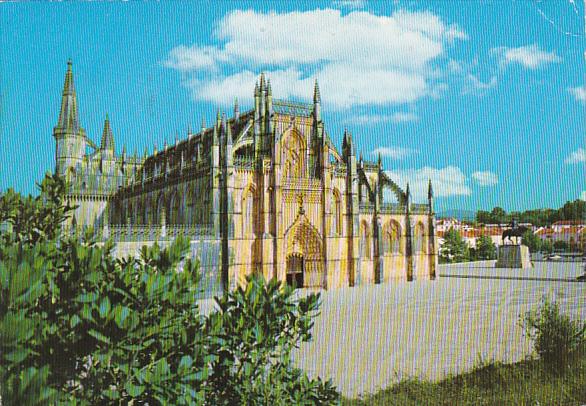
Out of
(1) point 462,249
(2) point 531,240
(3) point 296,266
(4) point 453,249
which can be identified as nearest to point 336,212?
(3) point 296,266

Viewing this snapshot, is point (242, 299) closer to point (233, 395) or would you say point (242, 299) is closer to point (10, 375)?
point (233, 395)

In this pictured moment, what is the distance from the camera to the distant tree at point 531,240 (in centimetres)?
5345

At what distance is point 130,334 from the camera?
16.1 ft

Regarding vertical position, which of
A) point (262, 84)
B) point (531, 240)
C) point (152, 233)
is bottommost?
point (531, 240)

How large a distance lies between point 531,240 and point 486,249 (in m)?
12.9

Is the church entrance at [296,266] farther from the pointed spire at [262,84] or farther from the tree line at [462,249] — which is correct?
the tree line at [462,249]

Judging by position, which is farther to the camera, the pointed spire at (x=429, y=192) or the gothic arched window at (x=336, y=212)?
the pointed spire at (x=429, y=192)

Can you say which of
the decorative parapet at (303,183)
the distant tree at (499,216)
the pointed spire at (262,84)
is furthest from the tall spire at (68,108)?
the distant tree at (499,216)

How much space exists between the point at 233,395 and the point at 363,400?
20.7 ft

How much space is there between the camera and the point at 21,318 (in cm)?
418

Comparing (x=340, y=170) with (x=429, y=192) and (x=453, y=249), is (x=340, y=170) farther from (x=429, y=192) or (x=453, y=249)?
(x=453, y=249)

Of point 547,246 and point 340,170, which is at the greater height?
point 340,170

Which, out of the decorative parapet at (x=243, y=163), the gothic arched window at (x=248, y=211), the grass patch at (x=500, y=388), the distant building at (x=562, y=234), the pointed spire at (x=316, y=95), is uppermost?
the pointed spire at (x=316, y=95)

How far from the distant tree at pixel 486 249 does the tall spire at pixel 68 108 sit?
51469 millimetres
